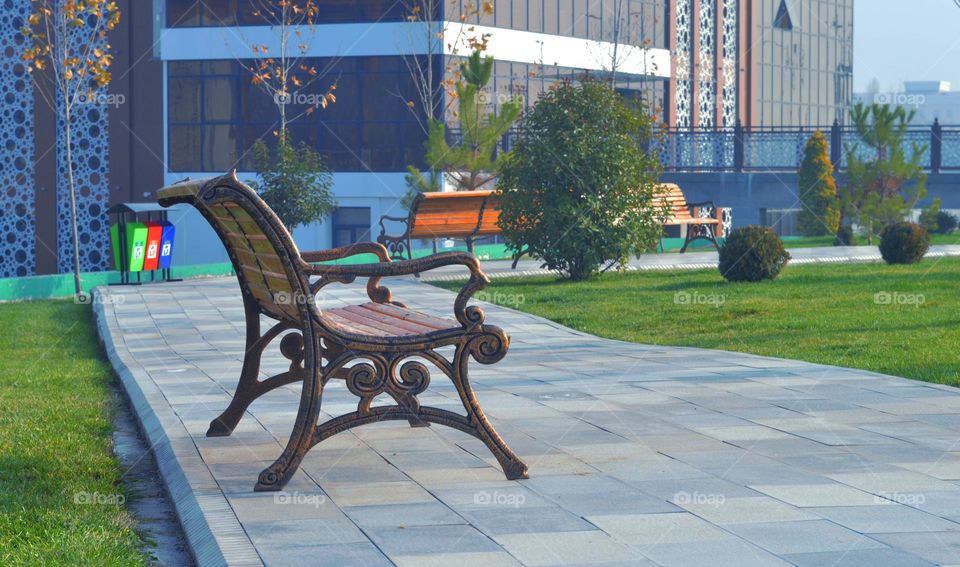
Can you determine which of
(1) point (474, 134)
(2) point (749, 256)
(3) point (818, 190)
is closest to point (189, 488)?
(2) point (749, 256)

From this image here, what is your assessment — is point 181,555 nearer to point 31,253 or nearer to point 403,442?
point 403,442

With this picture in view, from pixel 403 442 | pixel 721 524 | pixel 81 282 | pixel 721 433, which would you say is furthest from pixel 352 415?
pixel 81 282

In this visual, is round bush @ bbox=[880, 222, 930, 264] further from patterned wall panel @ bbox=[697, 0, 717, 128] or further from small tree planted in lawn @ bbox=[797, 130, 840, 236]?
patterned wall panel @ bbox=[697, 0, 717, 128]

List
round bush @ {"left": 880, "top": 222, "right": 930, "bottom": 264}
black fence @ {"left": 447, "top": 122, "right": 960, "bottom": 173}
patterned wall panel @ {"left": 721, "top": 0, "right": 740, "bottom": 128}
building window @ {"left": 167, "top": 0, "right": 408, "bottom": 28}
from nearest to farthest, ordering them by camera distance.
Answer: round bush @ {"left": 880, "top": 222, "right": 930, "bottom": 264} → black fence @ {"left": 447, "top": 122, "right": 960, "bottom": 173} → building window @ {"left": 167, "top": 0, "right": 408, "bottom": 28} → patterned wall panel @ {"left": 721, "top": 0, "right": 740, "bottom": 128}

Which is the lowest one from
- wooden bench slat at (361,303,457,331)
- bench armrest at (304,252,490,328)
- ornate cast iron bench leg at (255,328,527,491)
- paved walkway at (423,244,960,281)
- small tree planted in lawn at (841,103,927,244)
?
paved walkway at (423,244,960,281)

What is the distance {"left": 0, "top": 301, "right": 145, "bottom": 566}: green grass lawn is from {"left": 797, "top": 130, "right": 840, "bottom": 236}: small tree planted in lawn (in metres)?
20.5

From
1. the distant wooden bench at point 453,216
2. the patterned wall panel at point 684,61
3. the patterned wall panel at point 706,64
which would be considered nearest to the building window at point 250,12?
the patterned wall panel at point 684,61

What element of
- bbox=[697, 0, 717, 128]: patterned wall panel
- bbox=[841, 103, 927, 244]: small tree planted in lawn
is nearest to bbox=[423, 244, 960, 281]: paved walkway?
bbox=[841, 103, 927, 244]: small tree planted in lawn

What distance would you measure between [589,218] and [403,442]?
10156 millimetres

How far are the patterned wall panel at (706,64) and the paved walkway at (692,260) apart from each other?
2534 centimetres

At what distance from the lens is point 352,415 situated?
17.8 ft

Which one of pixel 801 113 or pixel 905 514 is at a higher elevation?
pixel 801 113

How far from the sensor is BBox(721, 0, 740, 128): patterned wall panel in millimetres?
51281

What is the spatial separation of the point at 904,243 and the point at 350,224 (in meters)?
21.7
